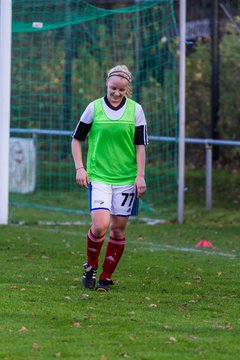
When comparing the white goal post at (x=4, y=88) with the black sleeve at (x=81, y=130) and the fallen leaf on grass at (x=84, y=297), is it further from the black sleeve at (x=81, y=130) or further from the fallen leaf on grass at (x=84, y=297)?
the fallen leaf on grass at (x=84, y=297)

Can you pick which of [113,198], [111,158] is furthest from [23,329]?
[111,158]

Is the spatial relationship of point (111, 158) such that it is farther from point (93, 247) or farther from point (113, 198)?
point (93, 247)

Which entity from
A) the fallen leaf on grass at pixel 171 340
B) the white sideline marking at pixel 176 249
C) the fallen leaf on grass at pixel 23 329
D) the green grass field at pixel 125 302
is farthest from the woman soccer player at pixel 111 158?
the white sideline marking at pixel 176 249

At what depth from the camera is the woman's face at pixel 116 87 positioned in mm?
8805

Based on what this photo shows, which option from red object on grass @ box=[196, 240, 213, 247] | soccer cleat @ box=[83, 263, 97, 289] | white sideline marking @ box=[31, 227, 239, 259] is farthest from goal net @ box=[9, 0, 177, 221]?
soccer cleat @ box=[83, 263, 97, 289]

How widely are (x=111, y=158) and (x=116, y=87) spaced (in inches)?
24.3

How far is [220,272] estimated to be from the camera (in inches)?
410

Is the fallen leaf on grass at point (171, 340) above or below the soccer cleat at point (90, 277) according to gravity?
below

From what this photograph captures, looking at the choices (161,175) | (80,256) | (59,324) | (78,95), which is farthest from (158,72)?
(59,324)

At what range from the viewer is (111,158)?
8.93 metres

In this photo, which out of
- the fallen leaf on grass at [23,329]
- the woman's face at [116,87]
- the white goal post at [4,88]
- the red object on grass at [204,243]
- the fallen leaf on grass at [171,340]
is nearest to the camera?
the fallen leaf on grass at [171,340]

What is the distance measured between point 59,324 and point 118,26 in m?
14.6

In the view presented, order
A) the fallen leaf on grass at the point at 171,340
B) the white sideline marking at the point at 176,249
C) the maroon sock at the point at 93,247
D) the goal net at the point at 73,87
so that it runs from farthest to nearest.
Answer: the goal net at the point at 73,87
the white sideline marking at the point at 176,249
the maroon sock at the point at 93,247
the fallen leaf on grass at the point at 171,340

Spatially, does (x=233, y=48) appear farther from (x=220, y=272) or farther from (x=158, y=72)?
(x=220, y=272)
